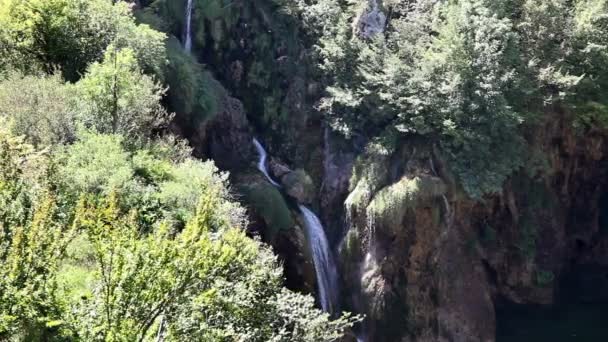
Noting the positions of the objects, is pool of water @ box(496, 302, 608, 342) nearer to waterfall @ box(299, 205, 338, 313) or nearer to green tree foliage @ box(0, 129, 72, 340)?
waterfall @ box(299, 205, 338, 313)

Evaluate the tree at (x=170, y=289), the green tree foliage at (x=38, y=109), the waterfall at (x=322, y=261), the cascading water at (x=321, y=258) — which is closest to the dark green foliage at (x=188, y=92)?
the cascading water at (x=321, y=258)

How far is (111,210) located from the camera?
6.97m

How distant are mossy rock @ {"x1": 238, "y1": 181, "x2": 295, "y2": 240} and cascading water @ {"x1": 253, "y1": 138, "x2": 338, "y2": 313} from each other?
1.51 meters

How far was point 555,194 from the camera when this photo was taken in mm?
24922

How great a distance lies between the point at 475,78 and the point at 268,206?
890 centimetres

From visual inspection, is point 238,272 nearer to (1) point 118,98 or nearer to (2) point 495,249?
(1) point 118,98

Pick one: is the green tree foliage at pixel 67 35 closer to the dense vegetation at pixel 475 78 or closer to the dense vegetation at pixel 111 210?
the dense vegetation at pixel 111 210

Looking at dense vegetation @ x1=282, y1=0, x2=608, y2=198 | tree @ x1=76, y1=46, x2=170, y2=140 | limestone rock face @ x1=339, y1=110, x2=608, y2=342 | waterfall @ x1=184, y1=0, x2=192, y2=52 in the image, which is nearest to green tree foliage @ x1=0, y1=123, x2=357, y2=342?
tree @ x1=76, y1=46, x2=170, y2=140

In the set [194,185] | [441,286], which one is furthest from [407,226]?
[194,185]

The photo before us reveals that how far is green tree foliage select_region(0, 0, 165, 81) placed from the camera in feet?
54.1

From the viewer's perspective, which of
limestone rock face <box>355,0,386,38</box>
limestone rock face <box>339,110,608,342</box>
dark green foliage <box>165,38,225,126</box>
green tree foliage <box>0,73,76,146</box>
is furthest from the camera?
limestone rock face <box>355,0,386,38</box>

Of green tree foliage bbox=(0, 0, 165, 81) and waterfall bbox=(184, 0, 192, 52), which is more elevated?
waterfall bbox=(184, 0, 192, 52)

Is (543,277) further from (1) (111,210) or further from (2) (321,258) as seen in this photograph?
(1) (111,210)

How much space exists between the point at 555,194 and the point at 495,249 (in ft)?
12.4
